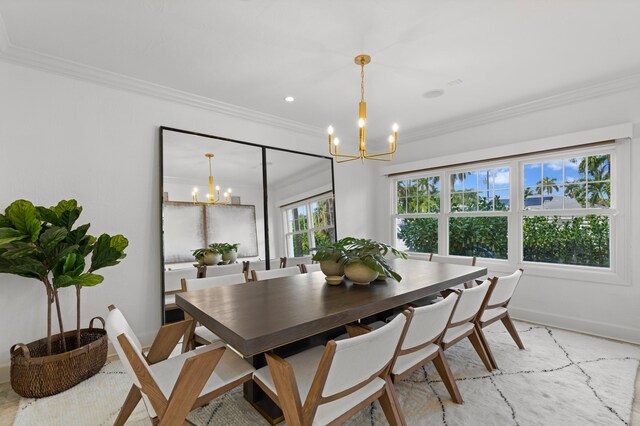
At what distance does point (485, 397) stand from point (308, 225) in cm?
277

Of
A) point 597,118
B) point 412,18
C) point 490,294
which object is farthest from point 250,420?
point 597,118

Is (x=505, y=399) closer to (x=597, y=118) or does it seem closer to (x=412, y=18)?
(x=412, y=18)

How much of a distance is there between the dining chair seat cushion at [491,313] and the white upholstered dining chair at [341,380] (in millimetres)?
1286

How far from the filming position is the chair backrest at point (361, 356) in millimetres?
1090

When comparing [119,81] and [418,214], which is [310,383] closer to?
[119,81]

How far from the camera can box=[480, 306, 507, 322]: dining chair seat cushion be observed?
92.3 inches

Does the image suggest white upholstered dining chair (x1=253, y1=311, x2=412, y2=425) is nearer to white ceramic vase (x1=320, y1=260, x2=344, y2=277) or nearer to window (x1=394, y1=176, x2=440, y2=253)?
white ceramic vase (x1=320, y1=260, x2=344, y2=277)

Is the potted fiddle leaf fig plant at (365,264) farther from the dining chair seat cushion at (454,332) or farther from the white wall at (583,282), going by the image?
the white wall at (583,282)

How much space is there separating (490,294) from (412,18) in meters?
1.97

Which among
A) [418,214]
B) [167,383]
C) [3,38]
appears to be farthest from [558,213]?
[3,38]

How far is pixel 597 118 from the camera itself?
9.87 ft

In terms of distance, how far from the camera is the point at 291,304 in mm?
1652

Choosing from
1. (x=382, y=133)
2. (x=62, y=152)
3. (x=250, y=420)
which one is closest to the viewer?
(x=250, y=420)

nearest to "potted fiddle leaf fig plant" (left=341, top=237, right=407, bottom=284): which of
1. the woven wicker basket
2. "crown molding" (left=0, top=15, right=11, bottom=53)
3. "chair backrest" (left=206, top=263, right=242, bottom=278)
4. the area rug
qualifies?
the area rug
